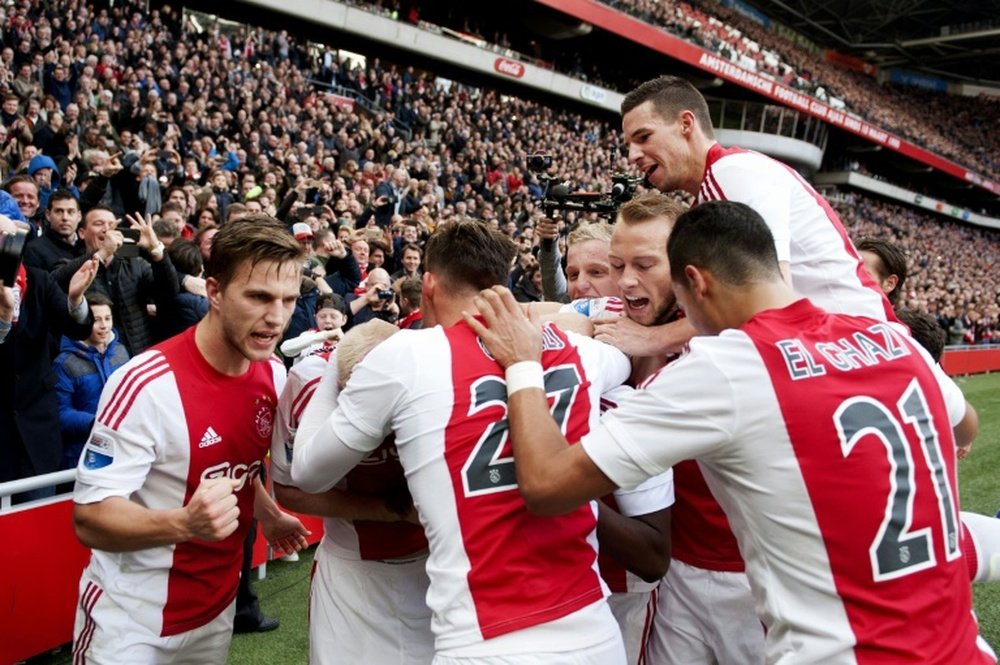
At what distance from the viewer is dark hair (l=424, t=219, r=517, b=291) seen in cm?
220

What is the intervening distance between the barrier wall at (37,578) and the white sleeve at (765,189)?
3.29 metres

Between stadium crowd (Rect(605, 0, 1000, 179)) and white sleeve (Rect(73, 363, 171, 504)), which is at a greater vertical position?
stadium crowd (Rect(605, 0, 1000, 179))

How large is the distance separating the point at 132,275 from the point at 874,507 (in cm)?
469

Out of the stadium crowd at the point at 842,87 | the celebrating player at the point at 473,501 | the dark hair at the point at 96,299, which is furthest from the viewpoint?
the stadium crowd at the point at 842,87

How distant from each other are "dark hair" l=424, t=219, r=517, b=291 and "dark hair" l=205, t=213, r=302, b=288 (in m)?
0.57

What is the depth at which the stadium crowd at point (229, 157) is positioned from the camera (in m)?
5.46

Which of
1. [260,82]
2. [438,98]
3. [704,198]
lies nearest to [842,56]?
[438,98]

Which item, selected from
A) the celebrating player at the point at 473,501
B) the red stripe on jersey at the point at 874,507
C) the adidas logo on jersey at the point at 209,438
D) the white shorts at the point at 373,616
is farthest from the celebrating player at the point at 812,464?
the adidas logo on jersey at the point at 209,438

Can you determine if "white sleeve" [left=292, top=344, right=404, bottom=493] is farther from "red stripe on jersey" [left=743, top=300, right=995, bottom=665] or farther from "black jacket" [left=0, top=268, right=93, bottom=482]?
"black jacket" [left=0, top=268, right=93, bottom=482]

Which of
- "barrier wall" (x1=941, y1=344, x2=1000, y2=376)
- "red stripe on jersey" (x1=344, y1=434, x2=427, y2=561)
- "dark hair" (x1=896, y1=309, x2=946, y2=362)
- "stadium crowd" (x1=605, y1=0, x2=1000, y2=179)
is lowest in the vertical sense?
"barrier wall" (x1=941, y1=344, x2=1000, y2=376)

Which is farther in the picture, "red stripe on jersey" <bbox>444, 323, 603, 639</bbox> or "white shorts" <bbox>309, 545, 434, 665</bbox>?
"white shorts" <bbox>309, 545, 434, 665</bbox>

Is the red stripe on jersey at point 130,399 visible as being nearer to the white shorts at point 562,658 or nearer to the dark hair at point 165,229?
the white shorts at point 562,658

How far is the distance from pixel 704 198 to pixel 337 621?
190cm

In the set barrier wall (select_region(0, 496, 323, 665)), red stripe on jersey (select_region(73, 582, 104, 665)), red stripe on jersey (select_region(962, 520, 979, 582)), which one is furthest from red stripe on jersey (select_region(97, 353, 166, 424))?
red stripe on jersey (select_region(962, 520, 979, 582))
